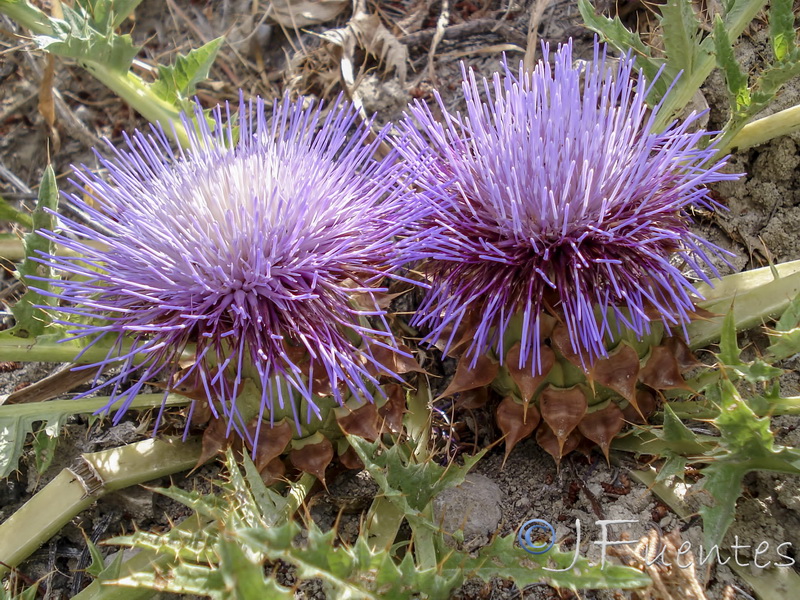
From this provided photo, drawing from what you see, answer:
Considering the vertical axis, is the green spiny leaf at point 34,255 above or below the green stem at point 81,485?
above

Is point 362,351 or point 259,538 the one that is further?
point 362,351

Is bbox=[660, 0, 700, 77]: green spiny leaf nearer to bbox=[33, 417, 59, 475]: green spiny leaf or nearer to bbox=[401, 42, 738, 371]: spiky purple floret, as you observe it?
bbox=[401, 42, 738, 371]: spiky purple floret

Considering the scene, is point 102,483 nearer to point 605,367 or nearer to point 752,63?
point 605,367

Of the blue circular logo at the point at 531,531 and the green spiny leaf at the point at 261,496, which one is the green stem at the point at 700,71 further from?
the green spiny leaf at the point at 261,496

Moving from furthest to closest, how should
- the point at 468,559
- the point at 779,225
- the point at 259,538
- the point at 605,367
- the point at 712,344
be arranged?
the point at 779,225 < the point at 712,344 < the point at 605,367 < the point at 468,559 < the point at 259,538

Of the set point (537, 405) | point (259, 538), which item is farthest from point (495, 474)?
point (259, 538)

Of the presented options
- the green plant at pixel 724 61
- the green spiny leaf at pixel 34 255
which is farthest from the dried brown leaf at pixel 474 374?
the green spiny leaf at pixel 34 255
